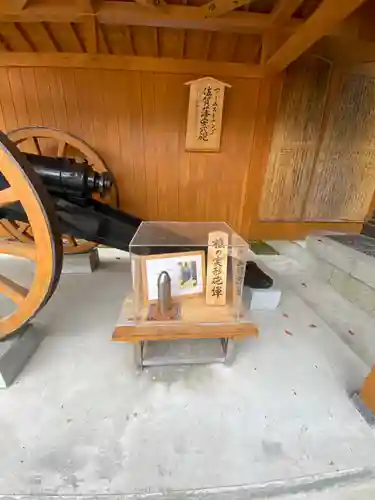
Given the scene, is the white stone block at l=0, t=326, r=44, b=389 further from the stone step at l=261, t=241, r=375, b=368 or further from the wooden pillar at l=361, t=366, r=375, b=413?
→ the stone step at l=261, t=241, r=375, b=368

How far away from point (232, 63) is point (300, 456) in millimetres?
2549

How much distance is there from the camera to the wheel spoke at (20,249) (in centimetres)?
126

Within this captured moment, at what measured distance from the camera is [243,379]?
147 centimetres

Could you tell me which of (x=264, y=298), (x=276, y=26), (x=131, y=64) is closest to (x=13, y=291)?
(x=264, y=298)

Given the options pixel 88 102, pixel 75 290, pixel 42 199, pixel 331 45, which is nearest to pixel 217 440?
pixel 42 199

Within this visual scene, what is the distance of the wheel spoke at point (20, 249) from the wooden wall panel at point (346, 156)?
8.04ft

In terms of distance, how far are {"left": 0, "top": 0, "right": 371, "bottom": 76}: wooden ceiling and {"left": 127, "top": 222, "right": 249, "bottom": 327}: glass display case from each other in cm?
136

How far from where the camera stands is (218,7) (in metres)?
1.92

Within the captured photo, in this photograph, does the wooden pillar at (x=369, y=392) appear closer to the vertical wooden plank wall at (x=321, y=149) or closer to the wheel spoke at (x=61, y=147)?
the vertical wooden plank wall at (x=321, y=149)

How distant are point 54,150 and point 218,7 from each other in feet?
5.22

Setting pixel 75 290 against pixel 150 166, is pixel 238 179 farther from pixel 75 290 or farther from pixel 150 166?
pixel 75 290

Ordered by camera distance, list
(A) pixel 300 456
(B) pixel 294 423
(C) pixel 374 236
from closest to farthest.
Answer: (A) pixel 300 456
(B) pixel 294 423
(C) pixel 374 236

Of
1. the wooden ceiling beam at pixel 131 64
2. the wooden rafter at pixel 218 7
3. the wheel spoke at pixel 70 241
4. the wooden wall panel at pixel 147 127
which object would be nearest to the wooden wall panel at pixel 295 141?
the wooden wall panel at pixel 147 127

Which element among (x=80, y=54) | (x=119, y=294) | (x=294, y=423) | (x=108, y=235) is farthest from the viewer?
(x=80, y=54)
